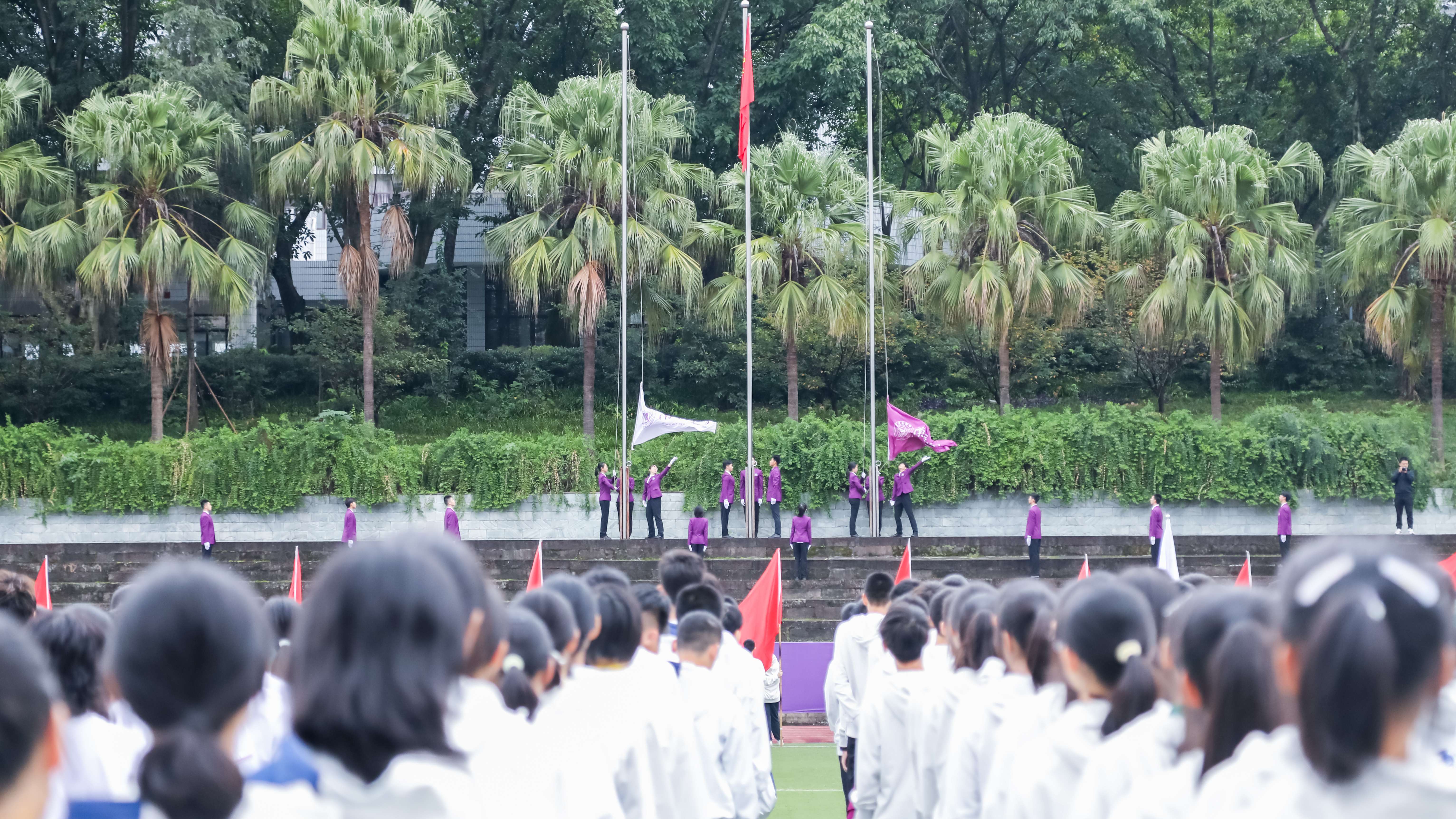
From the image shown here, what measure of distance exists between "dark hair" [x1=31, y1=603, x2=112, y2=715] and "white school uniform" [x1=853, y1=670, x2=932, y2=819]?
10.1 ft

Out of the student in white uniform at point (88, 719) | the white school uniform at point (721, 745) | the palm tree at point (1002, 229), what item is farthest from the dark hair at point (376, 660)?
the palm tree at point (1002, 229)

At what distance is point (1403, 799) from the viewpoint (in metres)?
1.96

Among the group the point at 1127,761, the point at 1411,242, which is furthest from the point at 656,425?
the point at 1127,761

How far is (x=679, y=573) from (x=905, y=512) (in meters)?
16.5

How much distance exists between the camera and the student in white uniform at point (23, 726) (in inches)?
77.5

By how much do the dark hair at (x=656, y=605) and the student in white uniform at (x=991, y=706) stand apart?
1.40 m

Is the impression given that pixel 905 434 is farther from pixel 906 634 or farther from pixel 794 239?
pixel 906 634

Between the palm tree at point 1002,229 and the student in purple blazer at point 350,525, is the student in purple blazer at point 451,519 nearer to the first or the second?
the student in purple blazer at point 350,525

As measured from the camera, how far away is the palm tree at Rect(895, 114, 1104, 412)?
2405 centimetres

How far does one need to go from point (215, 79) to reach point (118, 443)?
317 inches

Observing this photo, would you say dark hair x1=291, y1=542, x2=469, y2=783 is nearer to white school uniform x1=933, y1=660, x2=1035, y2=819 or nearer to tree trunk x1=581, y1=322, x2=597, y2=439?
white school uniform x1=933, y1=660, x2=1035, y2=819

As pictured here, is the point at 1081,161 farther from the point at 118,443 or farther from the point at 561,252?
the point at 118,443

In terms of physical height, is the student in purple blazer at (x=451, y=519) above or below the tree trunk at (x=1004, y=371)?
below

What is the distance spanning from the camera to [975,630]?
4.79 m
